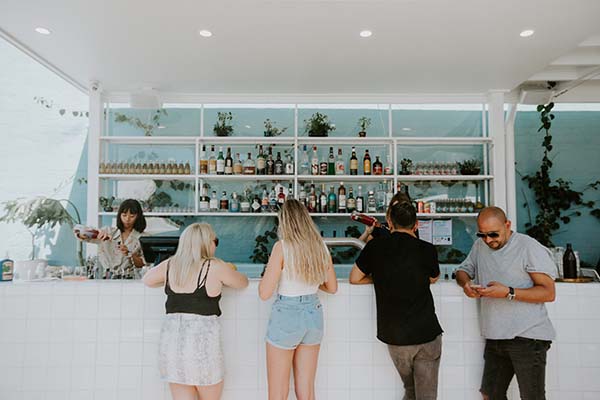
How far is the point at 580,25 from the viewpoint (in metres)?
3.31

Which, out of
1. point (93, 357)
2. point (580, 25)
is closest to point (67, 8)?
point (93, 357)

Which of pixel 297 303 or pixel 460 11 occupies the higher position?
pixel 460 11

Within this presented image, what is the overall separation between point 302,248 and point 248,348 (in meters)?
0.74

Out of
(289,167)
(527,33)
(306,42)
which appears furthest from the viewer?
(289,167)

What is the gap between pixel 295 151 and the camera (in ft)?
16.1

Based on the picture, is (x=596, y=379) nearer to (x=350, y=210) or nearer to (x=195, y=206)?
(x=350, y=210)

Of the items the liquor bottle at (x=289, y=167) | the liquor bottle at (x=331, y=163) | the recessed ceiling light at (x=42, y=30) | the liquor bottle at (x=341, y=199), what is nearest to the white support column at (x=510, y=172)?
the liquor bottle at (x=341, y=199)

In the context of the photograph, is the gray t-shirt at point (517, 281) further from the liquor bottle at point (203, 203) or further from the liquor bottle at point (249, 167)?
the liquor bottle at point (203, 203)

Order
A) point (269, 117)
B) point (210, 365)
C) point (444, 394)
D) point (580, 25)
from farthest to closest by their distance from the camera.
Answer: point (269, 117) < point (580, 25) < point (444, 394) < point (210, 365)

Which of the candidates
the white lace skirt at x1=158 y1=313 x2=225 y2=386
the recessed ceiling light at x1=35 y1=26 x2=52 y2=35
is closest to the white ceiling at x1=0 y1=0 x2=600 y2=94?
the recessed ceiling light at x1=35 y1=26 x2=52 y2=35

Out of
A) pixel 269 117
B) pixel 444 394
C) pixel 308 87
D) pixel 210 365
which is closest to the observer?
pixel 210 365

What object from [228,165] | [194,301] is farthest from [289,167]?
[194,301]

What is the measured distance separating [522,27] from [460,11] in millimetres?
593

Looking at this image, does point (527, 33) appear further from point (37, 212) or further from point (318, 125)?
point (37, 212)
